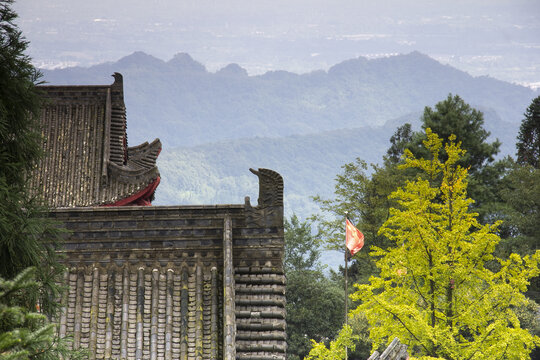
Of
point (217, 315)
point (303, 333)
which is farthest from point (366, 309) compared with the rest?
point (303, 333)

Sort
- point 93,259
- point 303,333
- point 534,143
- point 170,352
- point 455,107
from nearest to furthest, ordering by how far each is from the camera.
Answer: point 170,352
point 93,259
point 303,333
point 455,107
point 534,143

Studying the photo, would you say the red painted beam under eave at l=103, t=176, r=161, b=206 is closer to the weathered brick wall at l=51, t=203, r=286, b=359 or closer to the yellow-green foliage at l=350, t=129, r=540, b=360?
the yellow-green foliage at l=350, t=129, r=540, b=360

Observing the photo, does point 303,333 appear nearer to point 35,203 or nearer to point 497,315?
point 497,315

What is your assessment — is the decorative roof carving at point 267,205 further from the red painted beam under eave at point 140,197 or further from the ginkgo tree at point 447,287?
the red painted beam under eave at point 140,197

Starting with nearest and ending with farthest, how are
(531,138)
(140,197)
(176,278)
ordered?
1. (176,278)
2. (140,197)
3. (531,138)

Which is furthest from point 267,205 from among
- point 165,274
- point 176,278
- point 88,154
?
point 88,154

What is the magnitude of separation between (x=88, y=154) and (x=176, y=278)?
1332cm

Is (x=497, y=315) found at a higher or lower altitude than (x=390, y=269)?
lower

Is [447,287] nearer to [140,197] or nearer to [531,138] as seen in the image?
[140,197]

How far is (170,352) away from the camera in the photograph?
10852 millimetres

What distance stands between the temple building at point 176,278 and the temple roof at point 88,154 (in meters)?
11.3

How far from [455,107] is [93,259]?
114 ft

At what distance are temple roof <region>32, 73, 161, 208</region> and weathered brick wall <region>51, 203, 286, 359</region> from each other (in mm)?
→ 11247

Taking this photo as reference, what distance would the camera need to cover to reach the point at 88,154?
78.1 feet
